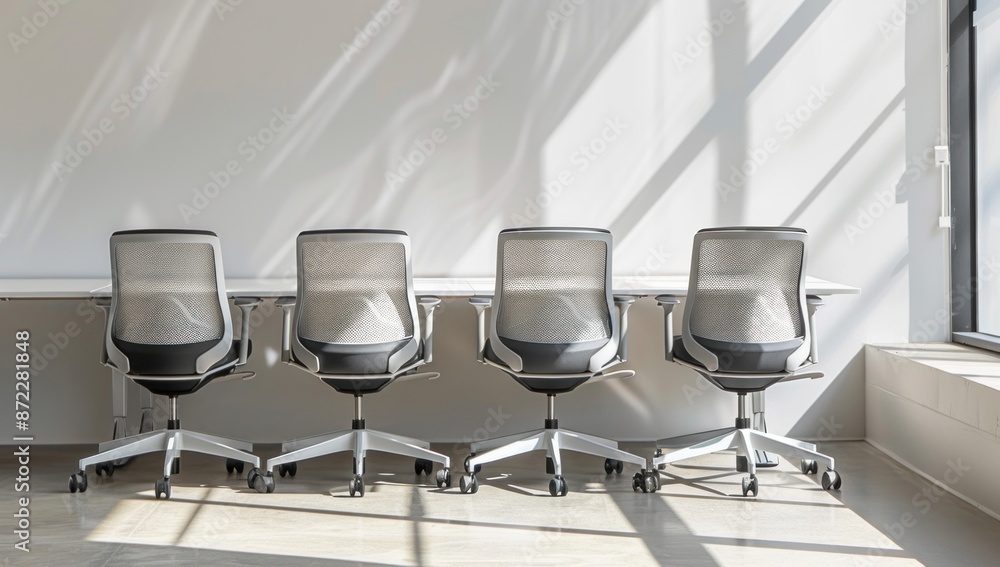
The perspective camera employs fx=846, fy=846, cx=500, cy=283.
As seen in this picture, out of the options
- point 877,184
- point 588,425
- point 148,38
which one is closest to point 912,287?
point 877,184

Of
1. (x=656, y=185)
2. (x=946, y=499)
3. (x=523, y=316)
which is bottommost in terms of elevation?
(x=946, y=499)

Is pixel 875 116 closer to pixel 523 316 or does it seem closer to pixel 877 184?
pixel 877 184

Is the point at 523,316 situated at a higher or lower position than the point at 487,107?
lower

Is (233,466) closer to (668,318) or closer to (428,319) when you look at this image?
(428,319)

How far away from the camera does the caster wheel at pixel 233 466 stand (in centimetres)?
394

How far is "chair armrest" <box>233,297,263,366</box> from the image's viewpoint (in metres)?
3.72

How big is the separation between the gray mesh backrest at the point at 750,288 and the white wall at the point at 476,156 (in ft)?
3.28

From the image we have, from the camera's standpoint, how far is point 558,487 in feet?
11.7

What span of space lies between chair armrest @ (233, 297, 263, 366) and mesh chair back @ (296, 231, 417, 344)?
10.8 inches

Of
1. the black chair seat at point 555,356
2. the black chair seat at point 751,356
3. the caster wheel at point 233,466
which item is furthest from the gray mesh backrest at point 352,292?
the black chair seat at point 751,356

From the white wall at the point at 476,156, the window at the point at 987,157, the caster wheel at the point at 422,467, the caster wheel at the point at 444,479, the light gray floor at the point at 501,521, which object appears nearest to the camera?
the light gray floor at the point at 501,521

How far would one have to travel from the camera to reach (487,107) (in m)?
4.56

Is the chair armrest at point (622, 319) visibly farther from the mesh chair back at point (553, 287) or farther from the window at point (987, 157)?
the window at point (987, 157)

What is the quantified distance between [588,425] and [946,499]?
177cm
